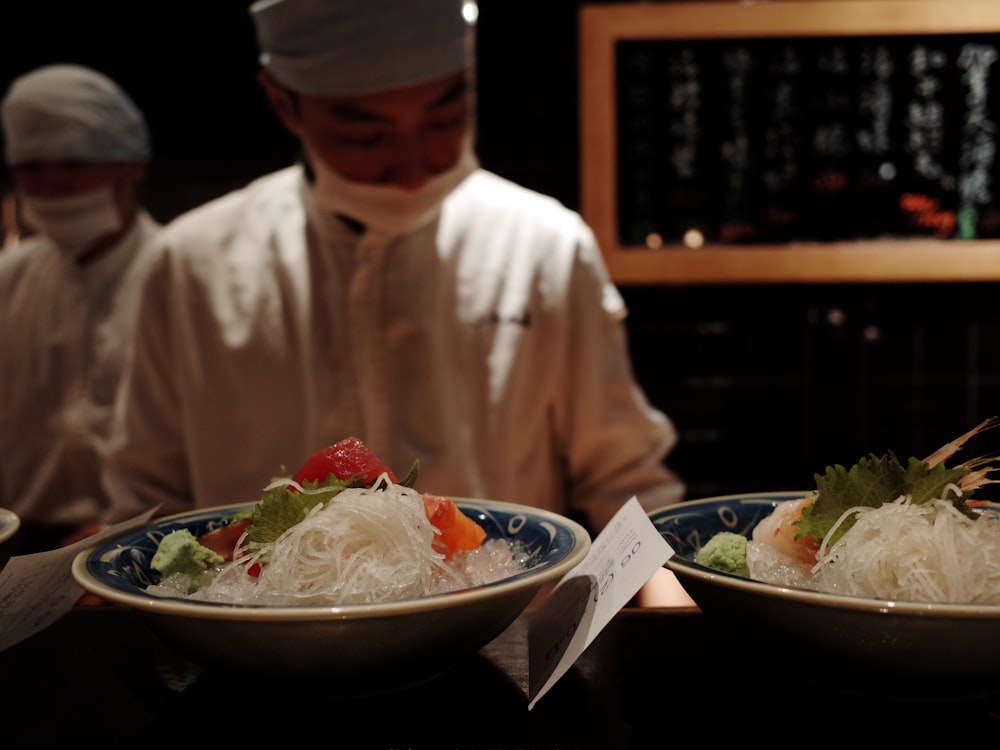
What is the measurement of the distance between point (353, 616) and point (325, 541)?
0.13 metres

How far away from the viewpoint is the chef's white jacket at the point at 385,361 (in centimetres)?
237

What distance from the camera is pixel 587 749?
0.73m

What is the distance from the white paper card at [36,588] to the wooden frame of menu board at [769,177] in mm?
2598

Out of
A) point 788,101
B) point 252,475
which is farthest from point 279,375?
point 788,101

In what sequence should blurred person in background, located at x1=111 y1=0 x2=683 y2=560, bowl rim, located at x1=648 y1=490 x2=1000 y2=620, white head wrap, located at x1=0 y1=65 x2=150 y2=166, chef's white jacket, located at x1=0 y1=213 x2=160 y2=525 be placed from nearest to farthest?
bowl rim, located at x1=648 y1=490 x2=1000 y2=620 → blurred person in background, located at x1=111 y1=0 x2=683 y2=560 → white head wrap, located at x1=0 y1=65 x2=150 y2=166 → chef's white jacket, located at x1=0 y1=213 x2=160 y2=525

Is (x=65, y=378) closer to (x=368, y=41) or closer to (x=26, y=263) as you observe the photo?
(x=26, y=263)

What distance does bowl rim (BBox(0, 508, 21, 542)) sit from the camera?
3.07ft

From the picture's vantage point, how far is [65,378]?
10.9 feet

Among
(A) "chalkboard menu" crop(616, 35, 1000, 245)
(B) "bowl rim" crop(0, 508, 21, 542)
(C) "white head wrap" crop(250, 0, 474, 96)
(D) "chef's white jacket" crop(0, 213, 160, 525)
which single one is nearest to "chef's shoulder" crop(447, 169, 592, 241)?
(C) "white head wrap" crop(250, 0, 474, 96)

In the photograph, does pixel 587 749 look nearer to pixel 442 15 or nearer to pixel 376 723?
pixel 376 723

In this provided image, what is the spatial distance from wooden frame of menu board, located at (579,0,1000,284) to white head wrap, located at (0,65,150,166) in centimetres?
173

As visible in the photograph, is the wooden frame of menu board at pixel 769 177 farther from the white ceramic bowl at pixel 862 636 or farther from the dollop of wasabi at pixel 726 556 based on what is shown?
the white ceramic bowl at pixel 862 636

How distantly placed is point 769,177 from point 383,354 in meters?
1.85

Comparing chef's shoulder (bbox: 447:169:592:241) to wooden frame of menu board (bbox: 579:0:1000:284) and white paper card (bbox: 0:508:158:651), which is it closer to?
wooden frame of menu board (bbox: 579:0:1000:284)
